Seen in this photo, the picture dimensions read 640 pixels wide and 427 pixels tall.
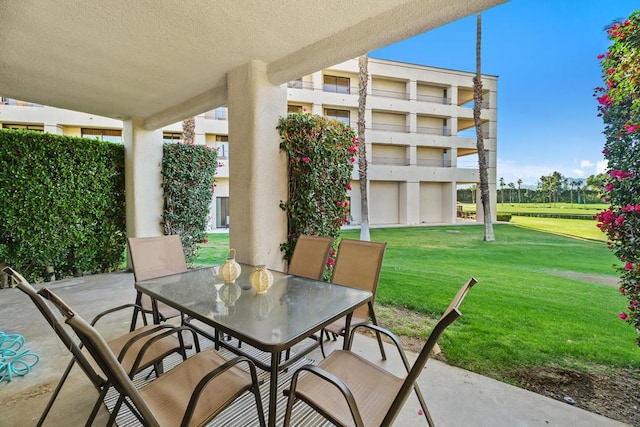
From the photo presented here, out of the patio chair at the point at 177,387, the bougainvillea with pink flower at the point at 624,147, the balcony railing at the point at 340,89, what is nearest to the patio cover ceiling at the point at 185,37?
the bougainvillea with pink flower at the point at 624,147

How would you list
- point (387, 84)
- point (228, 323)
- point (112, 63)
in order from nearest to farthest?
point (228, 323) < point (112, 63) < point (387, 84)

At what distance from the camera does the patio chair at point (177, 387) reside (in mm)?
1074

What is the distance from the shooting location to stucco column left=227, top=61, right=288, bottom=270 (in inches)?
127

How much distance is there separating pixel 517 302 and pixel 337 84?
663 inches

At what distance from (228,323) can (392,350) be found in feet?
5.80

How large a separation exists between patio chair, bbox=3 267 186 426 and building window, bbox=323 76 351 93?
18007 millimetres

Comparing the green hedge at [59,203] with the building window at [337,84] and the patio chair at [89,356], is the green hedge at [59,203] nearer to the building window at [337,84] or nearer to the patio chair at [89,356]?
the patio chair at [89,356]

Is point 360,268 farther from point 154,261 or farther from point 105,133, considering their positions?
point 105,133

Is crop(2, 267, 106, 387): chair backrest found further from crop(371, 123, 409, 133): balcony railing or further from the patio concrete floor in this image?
crop(371, 123, 409, 133): balcony railing

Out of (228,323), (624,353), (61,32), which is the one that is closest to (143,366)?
(228,323)

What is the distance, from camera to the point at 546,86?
22.4 ft

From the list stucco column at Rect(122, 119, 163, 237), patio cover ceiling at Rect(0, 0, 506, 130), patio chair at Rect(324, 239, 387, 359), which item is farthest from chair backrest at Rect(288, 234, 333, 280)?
stucco column at Rect(122, 119, 163, 237)

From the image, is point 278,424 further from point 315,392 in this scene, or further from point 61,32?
point 61,32

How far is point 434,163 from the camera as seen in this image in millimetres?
19078
